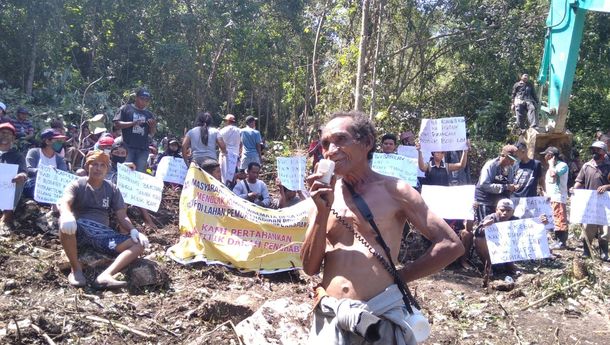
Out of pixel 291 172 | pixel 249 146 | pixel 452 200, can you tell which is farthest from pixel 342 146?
pixel 249 146

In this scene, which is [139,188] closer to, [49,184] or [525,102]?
[49,184]

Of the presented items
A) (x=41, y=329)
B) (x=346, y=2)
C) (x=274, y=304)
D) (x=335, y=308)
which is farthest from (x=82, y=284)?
(x=346, y=2)

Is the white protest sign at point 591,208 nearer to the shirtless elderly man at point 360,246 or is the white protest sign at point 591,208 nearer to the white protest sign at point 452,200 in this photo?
the white protest sign at point 452,200

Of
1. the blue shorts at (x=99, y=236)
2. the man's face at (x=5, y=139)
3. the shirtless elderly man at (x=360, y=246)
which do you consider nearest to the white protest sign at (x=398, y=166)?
the blue shorts at (x=99, y=236)

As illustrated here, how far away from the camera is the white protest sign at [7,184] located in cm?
769

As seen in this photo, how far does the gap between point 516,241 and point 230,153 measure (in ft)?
16.4

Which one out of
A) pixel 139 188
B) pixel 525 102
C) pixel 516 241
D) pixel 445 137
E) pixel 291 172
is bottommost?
pixel 516 241

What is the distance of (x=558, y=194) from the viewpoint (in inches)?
384

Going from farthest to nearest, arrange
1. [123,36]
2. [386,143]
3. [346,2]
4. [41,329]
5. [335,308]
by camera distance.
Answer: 1. [123,36]
2. [346,2]
3. [386,143]
4. [41,329]
5. [335,308]

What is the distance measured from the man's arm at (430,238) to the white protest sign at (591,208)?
6.59 metres

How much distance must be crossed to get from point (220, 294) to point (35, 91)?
1290 centimetres

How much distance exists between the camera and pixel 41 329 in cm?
518

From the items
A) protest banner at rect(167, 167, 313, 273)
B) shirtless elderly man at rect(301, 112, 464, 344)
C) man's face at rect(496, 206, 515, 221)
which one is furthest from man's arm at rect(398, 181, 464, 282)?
man's face at rect(496, 206, 515, 221)

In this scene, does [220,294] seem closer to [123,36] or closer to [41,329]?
[41,329]
